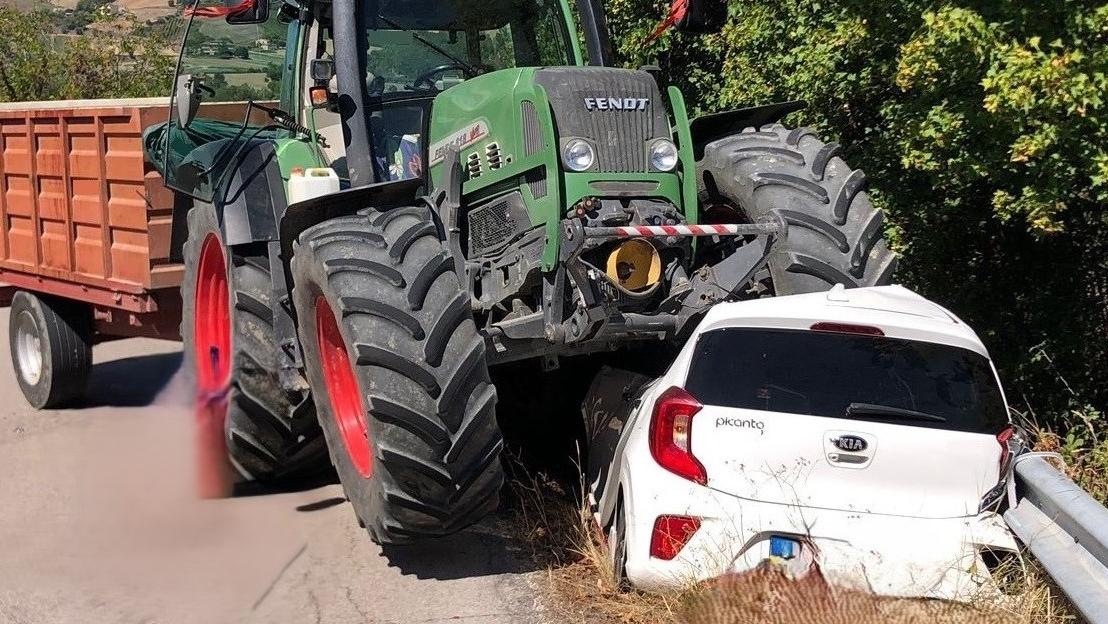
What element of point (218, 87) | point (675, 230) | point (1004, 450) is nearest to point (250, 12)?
point (218, 87)

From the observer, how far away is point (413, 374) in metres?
5.18

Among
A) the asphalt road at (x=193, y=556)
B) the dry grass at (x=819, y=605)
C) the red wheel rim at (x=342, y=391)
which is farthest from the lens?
the red wheel rim at (x=342, y=391)

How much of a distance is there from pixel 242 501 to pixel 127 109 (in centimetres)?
301

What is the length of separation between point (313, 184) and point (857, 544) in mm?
3280

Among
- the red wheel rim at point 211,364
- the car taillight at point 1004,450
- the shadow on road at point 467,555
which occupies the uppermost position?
the car taillight at point 1004,450

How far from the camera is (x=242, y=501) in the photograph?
6785 millimetres

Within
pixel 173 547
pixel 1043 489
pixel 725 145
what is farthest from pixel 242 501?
pixel 1043 489

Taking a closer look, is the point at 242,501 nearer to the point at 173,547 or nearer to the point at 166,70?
the point at 173,547

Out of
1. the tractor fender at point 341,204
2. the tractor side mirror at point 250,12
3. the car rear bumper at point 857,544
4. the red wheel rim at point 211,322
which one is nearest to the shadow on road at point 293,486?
the red wheel rim at point 211,322

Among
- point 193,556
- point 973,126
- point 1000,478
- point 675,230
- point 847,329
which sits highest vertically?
point 973,126

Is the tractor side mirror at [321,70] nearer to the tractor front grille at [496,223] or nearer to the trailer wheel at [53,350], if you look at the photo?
the tractor front grille at [496,223]

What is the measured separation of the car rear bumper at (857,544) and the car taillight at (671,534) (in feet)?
0.09

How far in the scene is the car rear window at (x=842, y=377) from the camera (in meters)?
4.74

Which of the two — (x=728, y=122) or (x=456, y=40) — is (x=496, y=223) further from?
(x=728, y=122)
